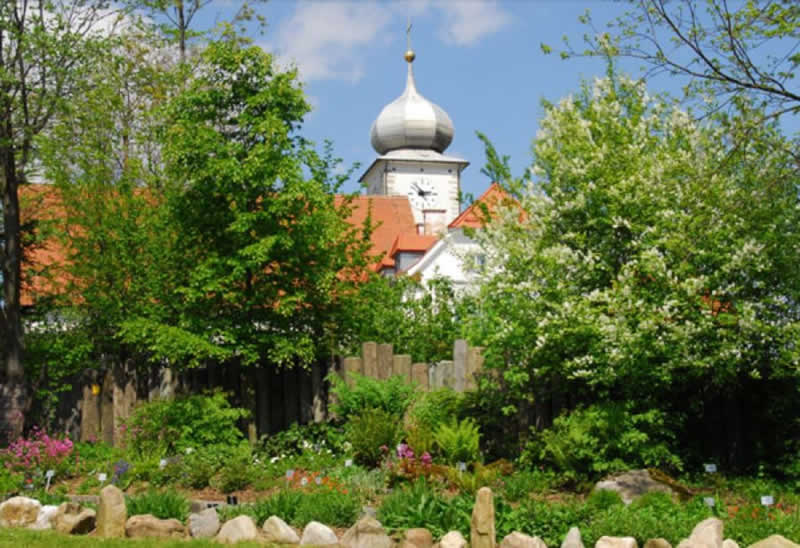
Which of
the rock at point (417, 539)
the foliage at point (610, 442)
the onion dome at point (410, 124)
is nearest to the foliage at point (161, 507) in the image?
the rock at point (417, 539)

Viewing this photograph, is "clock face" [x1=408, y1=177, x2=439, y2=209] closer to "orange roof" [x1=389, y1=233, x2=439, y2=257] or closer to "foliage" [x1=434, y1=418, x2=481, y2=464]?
"orange roof" [x1=389, y1=233, x2=439, y2=257]

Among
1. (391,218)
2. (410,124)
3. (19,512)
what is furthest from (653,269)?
(410,124)

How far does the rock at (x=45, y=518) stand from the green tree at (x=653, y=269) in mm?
4907

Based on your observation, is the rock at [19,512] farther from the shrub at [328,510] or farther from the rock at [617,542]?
the rock at [617,542]

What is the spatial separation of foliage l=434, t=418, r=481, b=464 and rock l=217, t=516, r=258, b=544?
9.76 ft

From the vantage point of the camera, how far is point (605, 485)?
910cm

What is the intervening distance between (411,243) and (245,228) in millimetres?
26588

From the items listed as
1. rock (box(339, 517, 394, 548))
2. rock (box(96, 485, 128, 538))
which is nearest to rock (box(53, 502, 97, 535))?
rock (box(96, 485, 128, 538))

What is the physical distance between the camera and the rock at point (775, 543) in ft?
21.3

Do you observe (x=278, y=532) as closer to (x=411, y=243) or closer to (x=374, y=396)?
(x=374, y=396)

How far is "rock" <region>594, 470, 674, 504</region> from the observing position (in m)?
8.90

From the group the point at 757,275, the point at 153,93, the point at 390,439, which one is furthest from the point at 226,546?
the point at 153,93

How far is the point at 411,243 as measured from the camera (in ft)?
126

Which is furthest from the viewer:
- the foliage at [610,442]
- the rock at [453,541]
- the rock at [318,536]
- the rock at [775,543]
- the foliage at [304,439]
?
the foliage at [304,439]
